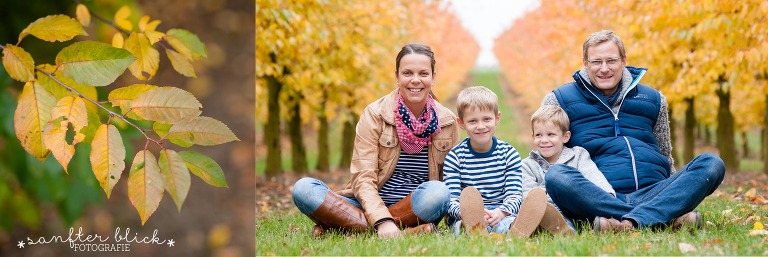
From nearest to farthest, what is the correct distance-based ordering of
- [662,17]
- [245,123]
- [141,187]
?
[141,187]
[245,123]
[662,17]

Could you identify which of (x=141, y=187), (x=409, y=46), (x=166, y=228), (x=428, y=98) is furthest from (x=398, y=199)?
(x=141, y=187)

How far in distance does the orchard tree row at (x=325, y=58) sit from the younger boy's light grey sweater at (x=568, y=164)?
7.03ft

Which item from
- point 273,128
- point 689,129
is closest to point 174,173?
point 273,128

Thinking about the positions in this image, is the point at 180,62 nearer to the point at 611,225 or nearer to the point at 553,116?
the point at 611,225

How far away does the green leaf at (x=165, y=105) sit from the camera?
106 cm

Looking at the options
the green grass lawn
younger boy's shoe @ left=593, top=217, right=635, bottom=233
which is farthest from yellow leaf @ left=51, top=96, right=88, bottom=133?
younger boy's shoe @ left=593, top=217, right=635, bottom=233

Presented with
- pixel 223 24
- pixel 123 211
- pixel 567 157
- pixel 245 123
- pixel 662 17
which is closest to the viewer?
pixel 123 211

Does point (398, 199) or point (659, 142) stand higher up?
point (659, 142)

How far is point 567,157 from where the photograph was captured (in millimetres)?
3572

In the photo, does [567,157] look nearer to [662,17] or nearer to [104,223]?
[104,223]

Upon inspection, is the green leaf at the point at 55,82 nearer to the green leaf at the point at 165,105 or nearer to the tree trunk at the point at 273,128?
the green leaf at the point at 165,105

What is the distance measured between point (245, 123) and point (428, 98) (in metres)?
0.96

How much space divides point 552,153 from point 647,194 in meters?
0.50

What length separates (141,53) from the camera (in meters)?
1.24
